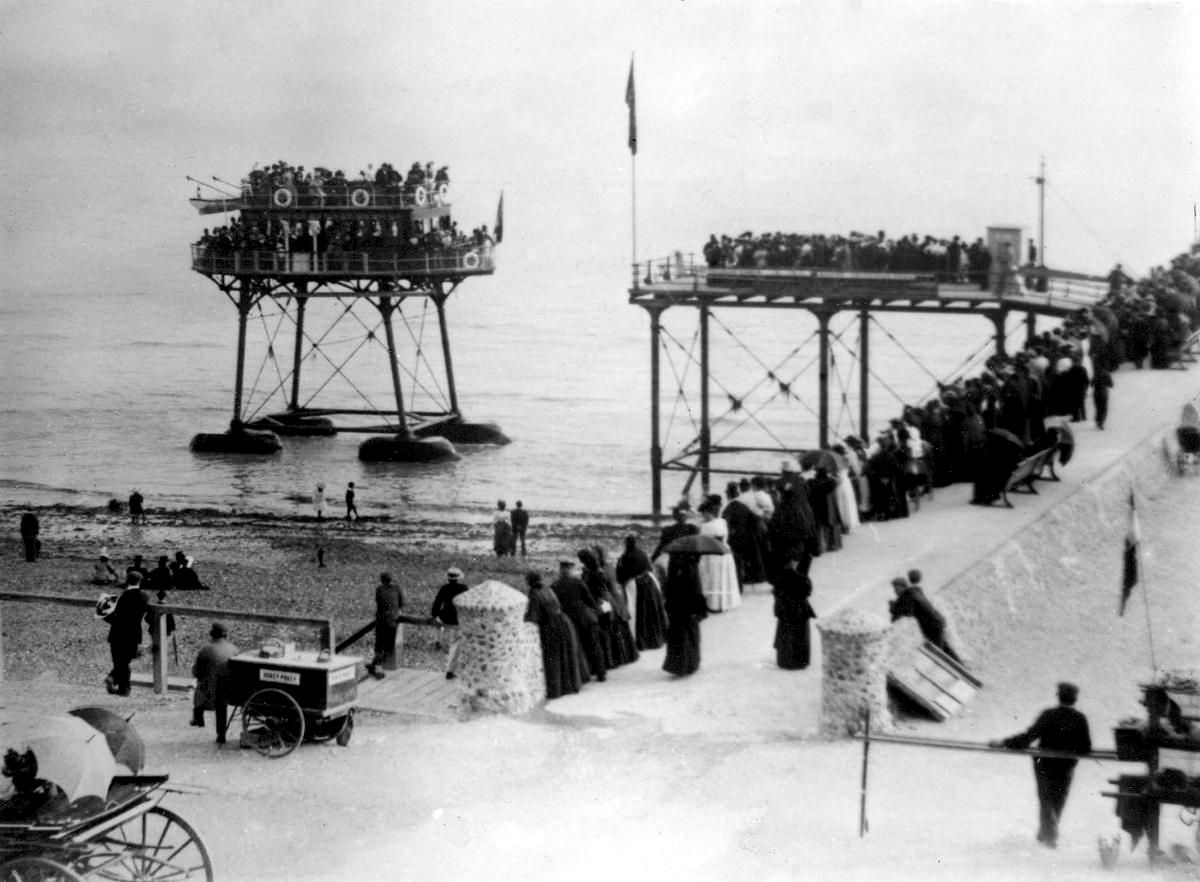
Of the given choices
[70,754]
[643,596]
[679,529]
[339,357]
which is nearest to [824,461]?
[679,529]

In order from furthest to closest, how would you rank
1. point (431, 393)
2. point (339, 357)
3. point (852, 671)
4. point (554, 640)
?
point (339, 357), point (431, 393), point (554, 640), point (852, 671)

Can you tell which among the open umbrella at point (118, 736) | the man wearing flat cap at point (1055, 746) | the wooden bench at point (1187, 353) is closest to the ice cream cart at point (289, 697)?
the open umbrella at point (118, 736)

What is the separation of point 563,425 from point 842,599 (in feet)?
179

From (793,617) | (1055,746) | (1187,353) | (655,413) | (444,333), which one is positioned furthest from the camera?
(444,333)

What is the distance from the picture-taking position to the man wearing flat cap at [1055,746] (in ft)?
30.6

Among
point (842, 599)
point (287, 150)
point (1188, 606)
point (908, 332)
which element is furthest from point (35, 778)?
point (908, 332)

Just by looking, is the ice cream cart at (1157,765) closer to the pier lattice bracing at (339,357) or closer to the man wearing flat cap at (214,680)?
the man wearing flat cap at (214,680)

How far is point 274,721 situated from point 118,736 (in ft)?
8.83

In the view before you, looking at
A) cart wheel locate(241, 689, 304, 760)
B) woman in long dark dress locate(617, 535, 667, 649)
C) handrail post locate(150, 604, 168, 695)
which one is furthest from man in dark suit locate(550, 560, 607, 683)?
handrail post locate(150, 604, 168, 695)

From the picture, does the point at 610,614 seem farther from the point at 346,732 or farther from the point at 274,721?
the point at 274,721

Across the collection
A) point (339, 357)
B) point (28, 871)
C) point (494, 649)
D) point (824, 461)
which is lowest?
point (28, 871)

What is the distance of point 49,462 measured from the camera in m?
54.3

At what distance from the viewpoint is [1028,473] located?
727 inches

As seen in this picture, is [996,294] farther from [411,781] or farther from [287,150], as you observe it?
[287,150]
